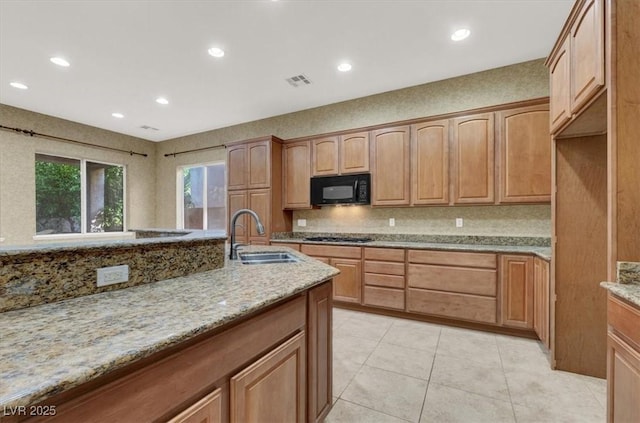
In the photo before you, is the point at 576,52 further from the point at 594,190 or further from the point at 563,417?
the point at 563,417

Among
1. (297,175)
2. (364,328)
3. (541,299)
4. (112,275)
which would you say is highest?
(297,175)

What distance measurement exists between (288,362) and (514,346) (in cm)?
240

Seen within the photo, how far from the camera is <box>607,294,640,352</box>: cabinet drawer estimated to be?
3.59 feet

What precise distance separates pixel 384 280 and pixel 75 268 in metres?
2.85

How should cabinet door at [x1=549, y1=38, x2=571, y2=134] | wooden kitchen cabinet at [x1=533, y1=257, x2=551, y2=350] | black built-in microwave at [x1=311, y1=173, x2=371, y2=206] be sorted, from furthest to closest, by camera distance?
black built-in microwave at [x1=311, y1=173, x2=371, y2=206]
wooden kitchen cabinet at [x1=533, y1=257, x2=551, y2=350]
cabinet door at [x1=549, y1=38, x2=571, y2=134]

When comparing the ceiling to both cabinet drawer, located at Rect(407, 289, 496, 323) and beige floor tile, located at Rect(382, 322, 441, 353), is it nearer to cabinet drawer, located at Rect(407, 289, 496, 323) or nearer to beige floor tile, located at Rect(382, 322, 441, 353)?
cabinet drawer, located at Rect(407, 289, 496, 323)

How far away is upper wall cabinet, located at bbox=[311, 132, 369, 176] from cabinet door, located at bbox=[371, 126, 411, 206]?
0.14 meters

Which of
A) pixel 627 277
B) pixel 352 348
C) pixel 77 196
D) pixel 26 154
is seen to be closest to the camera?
pixel 627 277

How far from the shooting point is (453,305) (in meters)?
2.94

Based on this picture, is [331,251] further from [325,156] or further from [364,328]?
[325,156]

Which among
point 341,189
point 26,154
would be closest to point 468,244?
point 341,189

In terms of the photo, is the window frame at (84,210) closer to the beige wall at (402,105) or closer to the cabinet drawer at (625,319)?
the beige wall at (402,105)

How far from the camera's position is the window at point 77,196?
15.1ft

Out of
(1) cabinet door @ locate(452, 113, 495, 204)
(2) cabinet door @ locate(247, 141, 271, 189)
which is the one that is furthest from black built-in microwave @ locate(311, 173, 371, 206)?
(1) cabinet door @ locate(452, 113, 495, 204)
